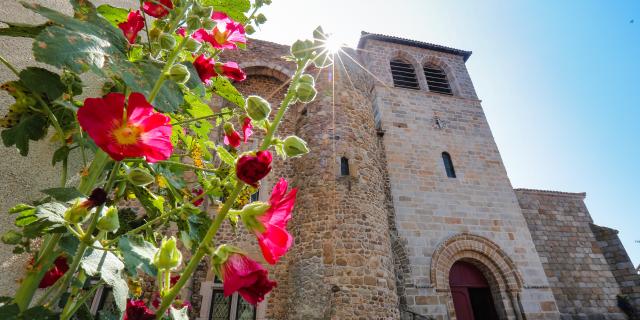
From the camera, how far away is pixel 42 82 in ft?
2.57

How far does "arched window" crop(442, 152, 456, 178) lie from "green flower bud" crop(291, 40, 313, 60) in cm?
900

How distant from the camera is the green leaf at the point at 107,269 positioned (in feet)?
2.14

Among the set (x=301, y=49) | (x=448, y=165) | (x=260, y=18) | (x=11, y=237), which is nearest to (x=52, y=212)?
(x=11, y=237)

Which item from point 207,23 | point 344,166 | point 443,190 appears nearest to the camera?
point 207,23

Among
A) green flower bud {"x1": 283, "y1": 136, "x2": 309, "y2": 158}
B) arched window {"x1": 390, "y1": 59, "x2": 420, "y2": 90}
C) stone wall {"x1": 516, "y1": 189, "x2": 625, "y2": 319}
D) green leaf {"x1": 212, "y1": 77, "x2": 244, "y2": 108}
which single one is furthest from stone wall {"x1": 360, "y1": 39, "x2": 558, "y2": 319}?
green flower bud {"x1": 283, "y1": 136, "x2": 309, "y2": 158}

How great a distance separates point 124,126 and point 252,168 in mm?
304

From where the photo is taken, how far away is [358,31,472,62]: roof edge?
459 inches

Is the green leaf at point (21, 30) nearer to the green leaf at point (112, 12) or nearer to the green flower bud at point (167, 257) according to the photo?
the green leaf at point (112, 12)

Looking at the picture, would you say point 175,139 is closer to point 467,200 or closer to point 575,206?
point 467,200

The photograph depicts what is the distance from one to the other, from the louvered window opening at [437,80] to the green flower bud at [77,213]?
12.1 meters

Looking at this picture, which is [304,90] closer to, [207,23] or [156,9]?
[207,23]

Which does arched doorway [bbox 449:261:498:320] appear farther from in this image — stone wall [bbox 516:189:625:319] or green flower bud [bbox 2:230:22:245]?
green flower bud [bbox 2:230:22:245]

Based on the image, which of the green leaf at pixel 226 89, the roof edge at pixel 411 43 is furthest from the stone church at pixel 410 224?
the green leaf at pixel 226 89

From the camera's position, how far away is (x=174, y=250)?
2.14ft
